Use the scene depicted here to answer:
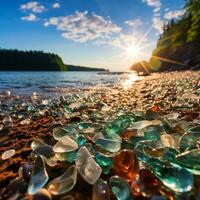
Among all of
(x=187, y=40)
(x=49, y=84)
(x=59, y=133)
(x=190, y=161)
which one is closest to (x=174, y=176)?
(x=190, y=161)

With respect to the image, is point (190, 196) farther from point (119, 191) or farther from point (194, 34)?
point (194, 34)

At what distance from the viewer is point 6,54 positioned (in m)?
87.0

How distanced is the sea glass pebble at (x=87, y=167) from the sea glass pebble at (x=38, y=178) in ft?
0.56

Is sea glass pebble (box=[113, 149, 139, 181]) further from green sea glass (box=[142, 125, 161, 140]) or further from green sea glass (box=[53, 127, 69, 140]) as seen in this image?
green sea glass (box=[53, 127, 69, 140])

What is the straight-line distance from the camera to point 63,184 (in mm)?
1164

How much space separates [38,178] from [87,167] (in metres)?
0.24

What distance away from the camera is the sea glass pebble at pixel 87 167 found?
1.20 meters

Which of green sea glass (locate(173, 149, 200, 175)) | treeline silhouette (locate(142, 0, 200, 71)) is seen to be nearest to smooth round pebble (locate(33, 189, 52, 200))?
green sea glass (locate(173, 149, 200, 175))

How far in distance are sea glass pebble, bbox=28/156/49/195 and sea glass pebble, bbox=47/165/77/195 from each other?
0.13 ft

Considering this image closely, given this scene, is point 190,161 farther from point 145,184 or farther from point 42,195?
point 42,195

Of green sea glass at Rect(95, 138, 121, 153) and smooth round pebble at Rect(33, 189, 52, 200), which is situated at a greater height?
green sea glass at Rect(95, 138, 121, 153)

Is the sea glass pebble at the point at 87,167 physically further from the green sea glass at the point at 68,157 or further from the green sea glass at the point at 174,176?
the green sea glass at the point at 174,176

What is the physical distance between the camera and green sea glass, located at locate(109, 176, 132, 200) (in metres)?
1.10

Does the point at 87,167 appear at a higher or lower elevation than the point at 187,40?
lower
